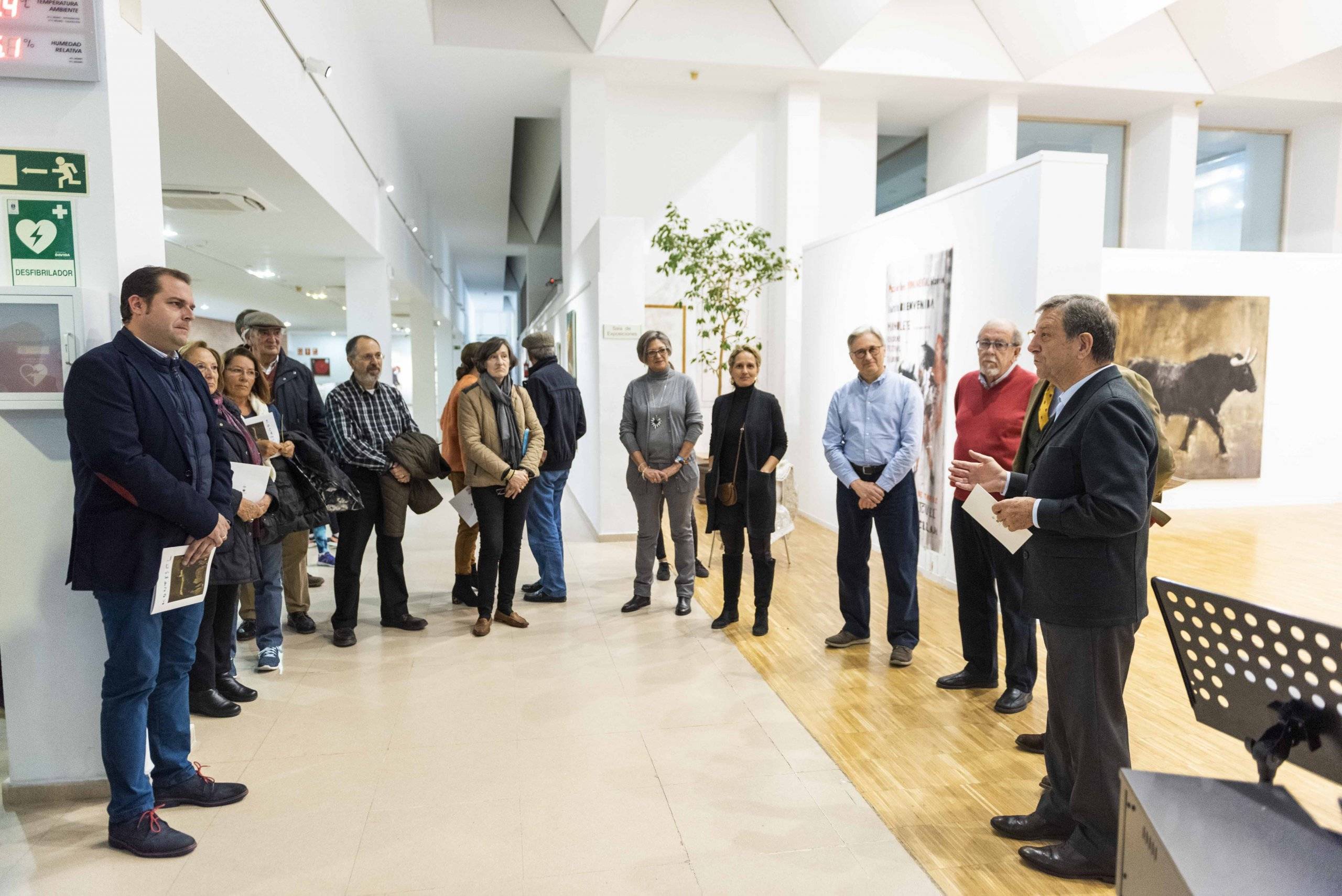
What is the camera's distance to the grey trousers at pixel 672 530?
5004 mm

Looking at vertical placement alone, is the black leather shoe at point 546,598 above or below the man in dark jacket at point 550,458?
below

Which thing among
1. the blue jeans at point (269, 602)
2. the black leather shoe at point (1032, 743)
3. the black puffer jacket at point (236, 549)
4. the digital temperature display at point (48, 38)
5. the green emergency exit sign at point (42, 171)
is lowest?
the black leather shoe at point (1032, 743)

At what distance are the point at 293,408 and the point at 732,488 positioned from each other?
2.47 metres

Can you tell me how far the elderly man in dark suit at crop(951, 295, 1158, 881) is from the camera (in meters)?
2.20

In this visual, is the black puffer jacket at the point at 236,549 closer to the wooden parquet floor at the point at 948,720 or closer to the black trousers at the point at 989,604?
the wooden parquet floor at the point at 948,720

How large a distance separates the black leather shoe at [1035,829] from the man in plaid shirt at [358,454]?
3209 mm

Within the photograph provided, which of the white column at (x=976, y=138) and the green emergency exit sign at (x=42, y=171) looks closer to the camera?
the green emergency exit sign at (x=42, y=171)

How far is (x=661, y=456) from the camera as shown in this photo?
194 inches

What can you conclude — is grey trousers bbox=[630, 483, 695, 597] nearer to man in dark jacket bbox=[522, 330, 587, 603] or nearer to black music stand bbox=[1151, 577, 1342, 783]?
man in dark jacket bbox=[522, 330, 587, 603]

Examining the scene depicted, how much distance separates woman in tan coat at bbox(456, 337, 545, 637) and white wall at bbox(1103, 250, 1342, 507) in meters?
6.37

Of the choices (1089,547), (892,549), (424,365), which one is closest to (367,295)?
(424,365)

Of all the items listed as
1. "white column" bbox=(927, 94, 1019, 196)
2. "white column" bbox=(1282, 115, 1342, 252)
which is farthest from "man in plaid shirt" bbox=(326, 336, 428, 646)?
"white column" bbox=(1282, 115, 1342, 252)

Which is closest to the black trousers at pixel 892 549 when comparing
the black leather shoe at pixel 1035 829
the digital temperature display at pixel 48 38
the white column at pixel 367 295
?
the black leather shoe at pixel 1035 829

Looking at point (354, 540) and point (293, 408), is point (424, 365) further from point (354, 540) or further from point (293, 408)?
point (354, 540)
